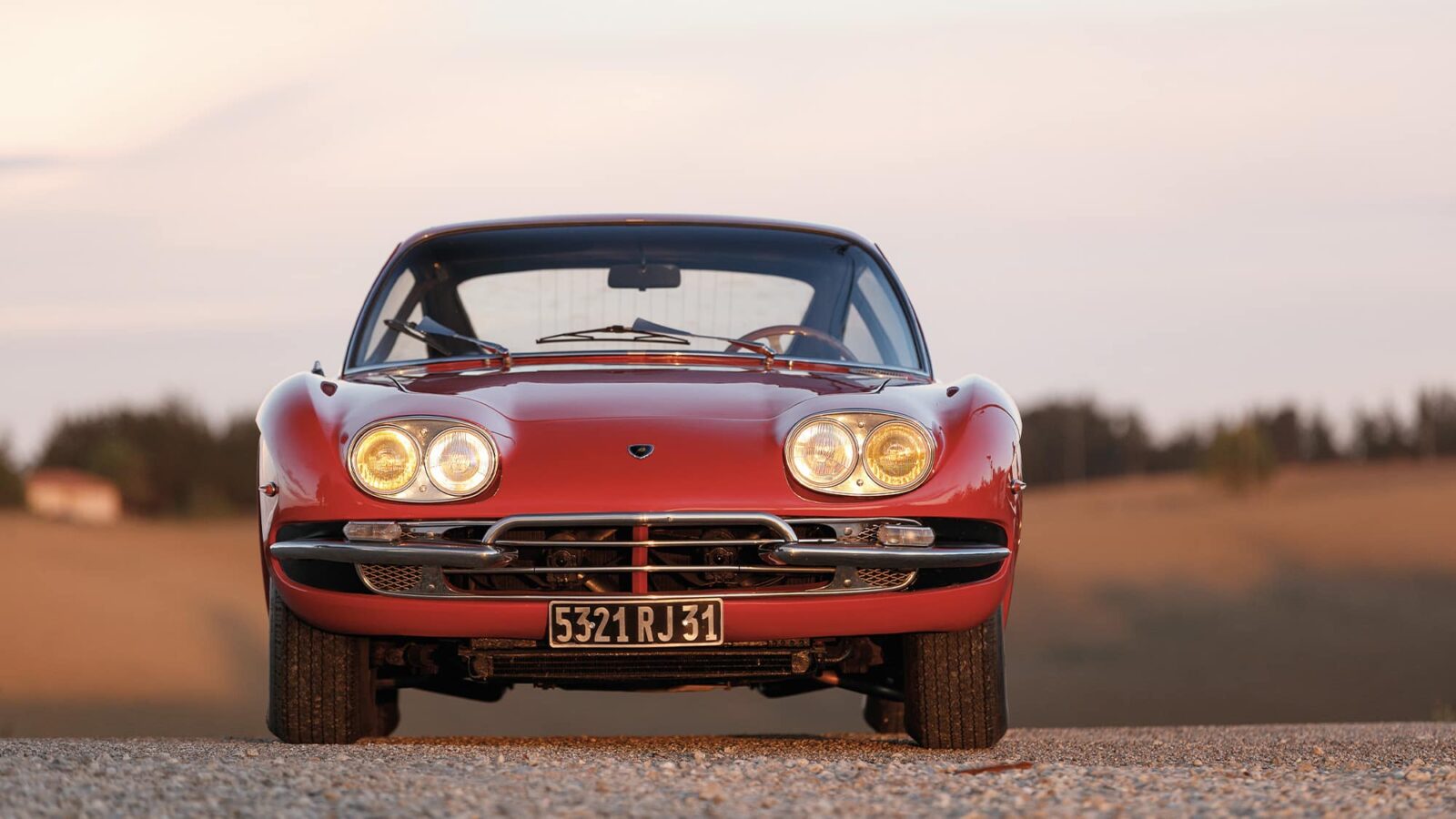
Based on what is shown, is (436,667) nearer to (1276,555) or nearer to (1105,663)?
(1105,663)

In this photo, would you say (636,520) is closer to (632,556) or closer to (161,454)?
(632,556)

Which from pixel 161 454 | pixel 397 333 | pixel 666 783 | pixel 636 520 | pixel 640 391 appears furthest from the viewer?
pixel 161 454

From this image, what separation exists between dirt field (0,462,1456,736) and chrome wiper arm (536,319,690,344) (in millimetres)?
9681

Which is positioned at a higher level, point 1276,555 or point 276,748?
point 276,748

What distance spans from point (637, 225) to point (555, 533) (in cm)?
200

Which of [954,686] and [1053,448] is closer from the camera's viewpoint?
[954,686]

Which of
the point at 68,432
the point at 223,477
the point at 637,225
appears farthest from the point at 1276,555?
the point at 637,225

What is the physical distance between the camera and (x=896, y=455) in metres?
4.65

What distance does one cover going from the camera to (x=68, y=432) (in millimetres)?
46531

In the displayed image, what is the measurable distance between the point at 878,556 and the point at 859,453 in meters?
0.29

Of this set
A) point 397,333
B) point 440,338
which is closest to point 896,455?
point 440,338

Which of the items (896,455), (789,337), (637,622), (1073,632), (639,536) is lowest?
(1073,632)

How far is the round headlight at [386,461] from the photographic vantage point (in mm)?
4582

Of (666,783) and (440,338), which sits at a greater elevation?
(440,338)
